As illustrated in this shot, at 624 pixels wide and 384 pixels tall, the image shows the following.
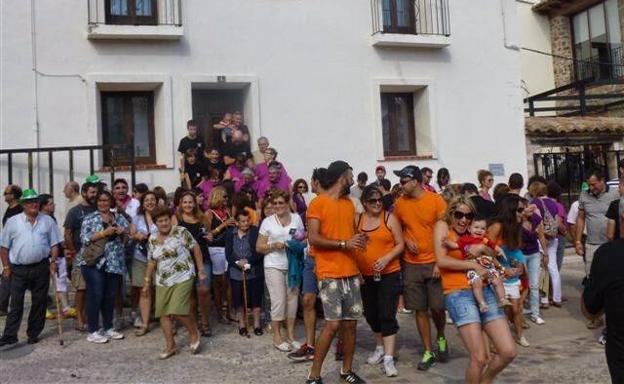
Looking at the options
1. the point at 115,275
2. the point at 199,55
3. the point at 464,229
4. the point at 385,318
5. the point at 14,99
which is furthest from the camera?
the point at 199,55

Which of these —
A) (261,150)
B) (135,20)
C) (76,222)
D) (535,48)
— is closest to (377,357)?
(76,222)

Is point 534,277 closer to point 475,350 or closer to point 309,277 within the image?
point 309,277

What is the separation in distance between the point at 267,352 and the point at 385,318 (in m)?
1.47

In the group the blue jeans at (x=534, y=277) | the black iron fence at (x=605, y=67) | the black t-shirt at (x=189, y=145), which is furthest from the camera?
the black iron fence at (x=605, y=67)

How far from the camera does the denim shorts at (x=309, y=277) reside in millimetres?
6520

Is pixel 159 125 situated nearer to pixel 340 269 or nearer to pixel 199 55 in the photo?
pixel 199 55

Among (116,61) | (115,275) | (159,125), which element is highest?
(116,61)

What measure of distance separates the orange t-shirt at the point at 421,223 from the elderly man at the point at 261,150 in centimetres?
455

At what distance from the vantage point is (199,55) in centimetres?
1077

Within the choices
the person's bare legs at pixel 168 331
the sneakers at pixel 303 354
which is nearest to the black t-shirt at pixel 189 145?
the person's bare legs at pixel 168 331

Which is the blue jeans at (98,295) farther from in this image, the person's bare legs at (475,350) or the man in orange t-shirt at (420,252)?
the person's bare legs at (475,350)

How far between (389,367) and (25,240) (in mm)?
4199

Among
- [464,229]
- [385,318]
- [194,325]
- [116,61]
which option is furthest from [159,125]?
[464,229]

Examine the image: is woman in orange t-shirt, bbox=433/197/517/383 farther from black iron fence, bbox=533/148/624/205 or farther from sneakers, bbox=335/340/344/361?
black iron fence, bbox=533/148/624/205
